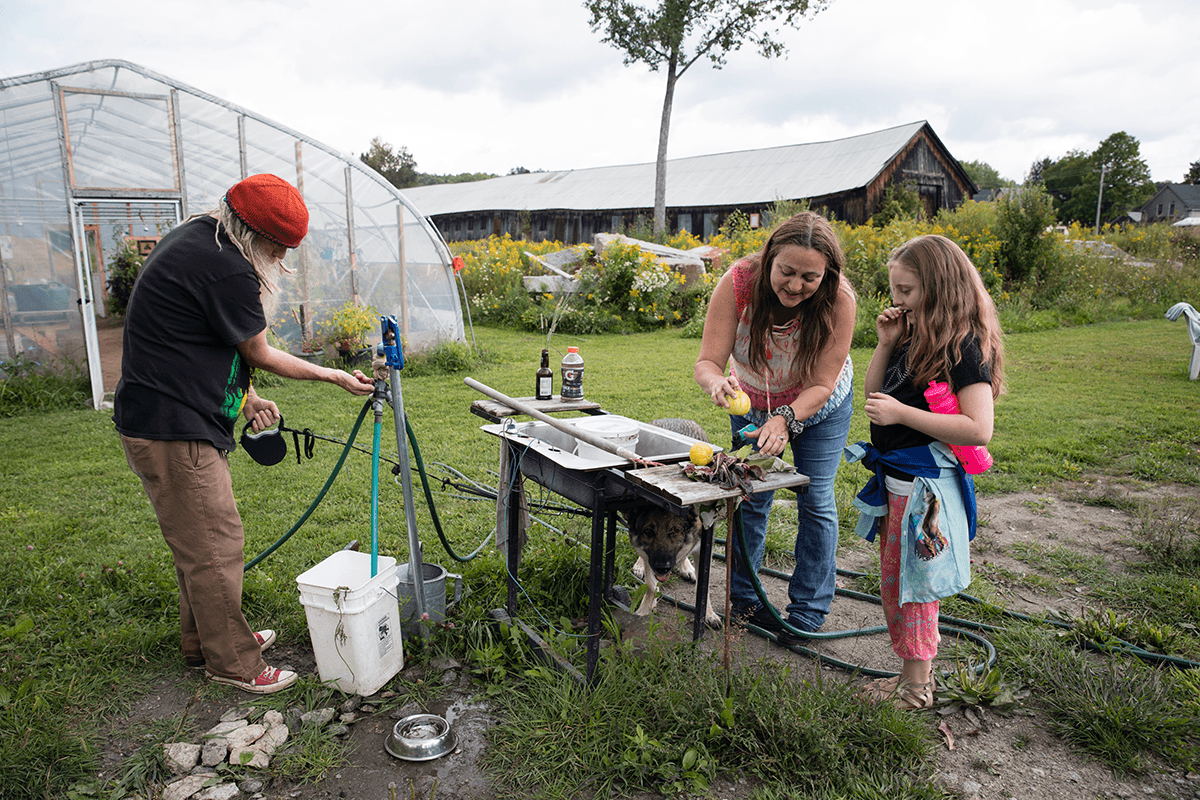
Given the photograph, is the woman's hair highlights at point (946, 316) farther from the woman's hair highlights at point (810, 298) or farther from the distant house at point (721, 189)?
the distant house at point (721, 189)

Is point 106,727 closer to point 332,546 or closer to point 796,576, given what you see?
point 332,546

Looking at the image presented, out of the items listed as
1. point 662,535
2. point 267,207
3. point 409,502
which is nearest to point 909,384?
point 662,535

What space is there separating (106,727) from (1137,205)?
76.7 meters

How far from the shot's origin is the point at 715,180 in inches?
1089

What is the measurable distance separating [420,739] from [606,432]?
4.74ft

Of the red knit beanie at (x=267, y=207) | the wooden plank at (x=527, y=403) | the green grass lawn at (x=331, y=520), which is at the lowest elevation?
the green grass lawn at (x=331, y=520)

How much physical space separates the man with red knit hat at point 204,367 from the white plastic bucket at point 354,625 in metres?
0.35

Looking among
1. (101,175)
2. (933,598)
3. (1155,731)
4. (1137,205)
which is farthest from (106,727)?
(1137,205)

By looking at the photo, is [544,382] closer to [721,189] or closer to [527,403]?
[527,403]

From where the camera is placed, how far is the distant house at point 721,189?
76.5 ft

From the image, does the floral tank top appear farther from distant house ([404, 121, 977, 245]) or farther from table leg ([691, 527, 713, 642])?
distant house ([404, 121, 977, 245])

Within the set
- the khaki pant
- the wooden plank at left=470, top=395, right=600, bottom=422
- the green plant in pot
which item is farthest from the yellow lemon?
the green plant in pot

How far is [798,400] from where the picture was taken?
309 cm

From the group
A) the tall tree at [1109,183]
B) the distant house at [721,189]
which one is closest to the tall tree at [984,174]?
the tall tree at [1109,183]
